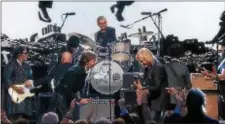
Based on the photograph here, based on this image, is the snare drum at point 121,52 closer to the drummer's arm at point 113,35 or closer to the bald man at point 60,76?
the drummer's arm at point 113,35

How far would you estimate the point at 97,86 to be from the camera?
30.9 feet

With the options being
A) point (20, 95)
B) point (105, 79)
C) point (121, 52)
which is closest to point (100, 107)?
point (105, 79)

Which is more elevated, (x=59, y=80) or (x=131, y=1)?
(x=131, y=1)

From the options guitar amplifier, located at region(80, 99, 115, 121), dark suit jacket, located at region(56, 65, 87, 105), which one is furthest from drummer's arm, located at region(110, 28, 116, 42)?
guitar amplifier, located at region(80, 99, 115, 121)

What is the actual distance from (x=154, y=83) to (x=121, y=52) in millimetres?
772

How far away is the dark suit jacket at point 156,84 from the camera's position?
31.1 feet

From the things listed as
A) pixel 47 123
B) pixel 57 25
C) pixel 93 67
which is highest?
pixel 57 25

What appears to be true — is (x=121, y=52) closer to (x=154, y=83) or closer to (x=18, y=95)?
(x=154, y=83)

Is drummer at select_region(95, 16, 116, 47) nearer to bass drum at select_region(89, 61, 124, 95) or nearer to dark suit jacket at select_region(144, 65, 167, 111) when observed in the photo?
bass drum at select_region(89, 61, 124, 95)

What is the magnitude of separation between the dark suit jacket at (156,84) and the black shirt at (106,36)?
0.78 meters

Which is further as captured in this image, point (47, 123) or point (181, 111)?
point (181, 111)

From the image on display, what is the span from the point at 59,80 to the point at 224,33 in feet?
8.79

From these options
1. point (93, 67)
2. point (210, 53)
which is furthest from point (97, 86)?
point (210, 53)

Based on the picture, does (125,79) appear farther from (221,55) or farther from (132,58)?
(221,55)
